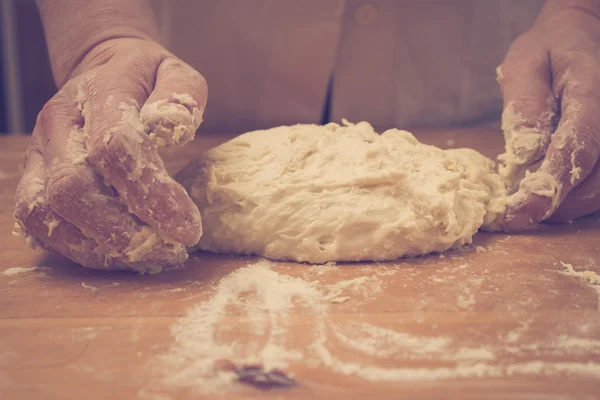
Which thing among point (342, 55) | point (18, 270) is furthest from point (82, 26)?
point (342, 55)

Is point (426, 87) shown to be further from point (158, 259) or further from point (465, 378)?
point (465, 378)

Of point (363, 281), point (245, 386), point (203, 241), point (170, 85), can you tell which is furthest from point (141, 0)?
point (245, 386)

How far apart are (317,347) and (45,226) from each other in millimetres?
761

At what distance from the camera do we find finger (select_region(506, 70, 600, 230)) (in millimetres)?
1680

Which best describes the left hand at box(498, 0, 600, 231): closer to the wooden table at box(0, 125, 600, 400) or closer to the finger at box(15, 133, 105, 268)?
the wooden table at box(0, 125, 600, 400)

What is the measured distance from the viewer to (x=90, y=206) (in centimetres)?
139

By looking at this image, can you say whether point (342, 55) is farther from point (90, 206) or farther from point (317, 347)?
point (317, 347)

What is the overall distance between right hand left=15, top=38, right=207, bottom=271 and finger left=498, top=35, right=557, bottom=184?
0.97 metres

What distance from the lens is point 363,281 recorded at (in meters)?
1.45

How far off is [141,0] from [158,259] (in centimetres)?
105

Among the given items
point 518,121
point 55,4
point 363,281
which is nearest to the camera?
point 363,281

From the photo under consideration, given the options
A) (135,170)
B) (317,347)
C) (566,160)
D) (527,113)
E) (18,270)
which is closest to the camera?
(317,347)

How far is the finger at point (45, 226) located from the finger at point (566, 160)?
121 centimetres

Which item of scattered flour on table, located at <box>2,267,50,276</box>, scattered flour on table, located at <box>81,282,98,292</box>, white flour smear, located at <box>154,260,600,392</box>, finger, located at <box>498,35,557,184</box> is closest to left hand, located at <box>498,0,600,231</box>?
finger, located at <box>498,35,557,184</box>
